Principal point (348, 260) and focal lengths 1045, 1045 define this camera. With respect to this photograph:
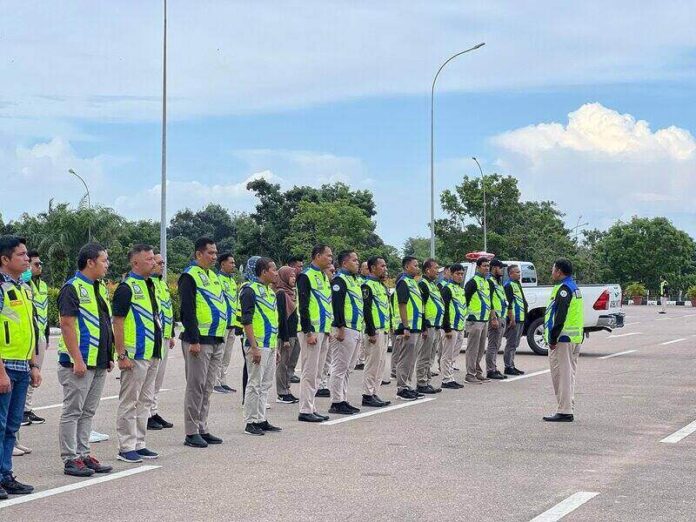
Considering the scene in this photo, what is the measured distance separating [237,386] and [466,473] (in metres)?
8.12

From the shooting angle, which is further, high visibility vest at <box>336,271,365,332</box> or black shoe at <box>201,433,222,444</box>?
high visibility vest at <box>336,271,365,332</box>

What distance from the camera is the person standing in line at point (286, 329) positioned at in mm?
14273

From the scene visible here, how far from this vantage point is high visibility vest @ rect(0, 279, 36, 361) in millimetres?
7949

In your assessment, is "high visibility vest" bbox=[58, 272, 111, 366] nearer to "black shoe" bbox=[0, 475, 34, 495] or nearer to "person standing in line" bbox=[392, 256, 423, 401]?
"black shoe" bbox=[0, 475, 34, 495]

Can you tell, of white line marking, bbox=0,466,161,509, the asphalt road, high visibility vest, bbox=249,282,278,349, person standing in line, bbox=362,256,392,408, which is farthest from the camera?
person standing in line, bbox=362,256,392,408

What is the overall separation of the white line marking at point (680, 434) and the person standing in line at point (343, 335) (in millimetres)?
3729

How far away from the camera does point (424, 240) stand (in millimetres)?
141375

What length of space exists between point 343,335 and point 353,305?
393 mm

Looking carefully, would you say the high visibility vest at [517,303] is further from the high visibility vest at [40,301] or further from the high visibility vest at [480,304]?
the high visibility vest at [40,301]

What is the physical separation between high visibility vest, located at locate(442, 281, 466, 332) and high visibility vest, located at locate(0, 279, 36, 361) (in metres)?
8.86

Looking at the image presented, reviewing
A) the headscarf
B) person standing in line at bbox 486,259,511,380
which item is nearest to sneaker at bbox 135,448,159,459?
the headscarf

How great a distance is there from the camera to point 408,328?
47.5 feet

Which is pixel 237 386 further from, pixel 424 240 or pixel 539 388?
pixel 424 240

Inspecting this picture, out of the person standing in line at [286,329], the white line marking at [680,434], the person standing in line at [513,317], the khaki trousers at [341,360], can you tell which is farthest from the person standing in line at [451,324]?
the white line marking at [680,434]
